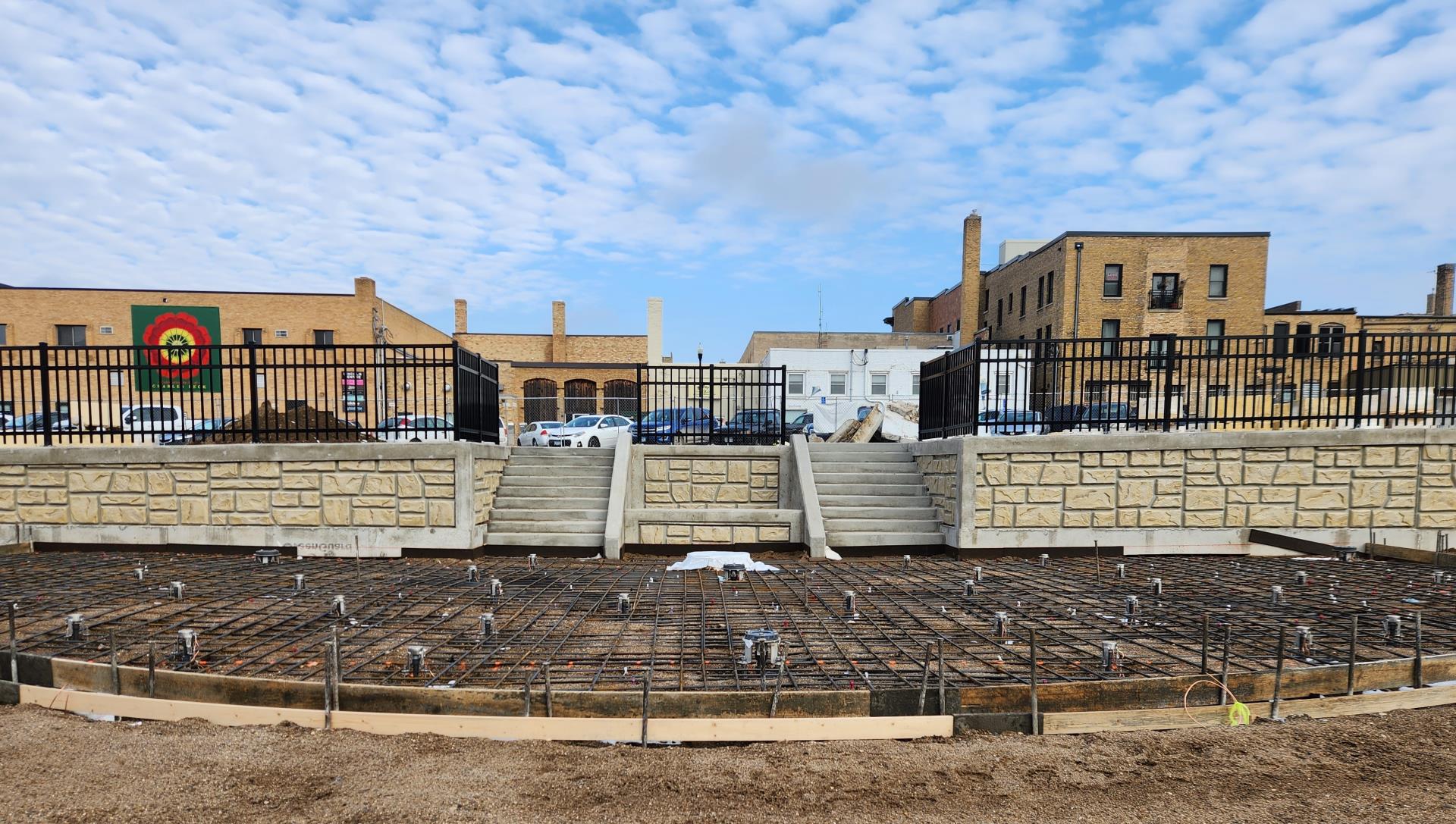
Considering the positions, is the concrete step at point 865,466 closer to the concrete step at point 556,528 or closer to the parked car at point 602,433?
the concrete step at point 556,528

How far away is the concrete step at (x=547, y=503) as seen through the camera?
11.6m

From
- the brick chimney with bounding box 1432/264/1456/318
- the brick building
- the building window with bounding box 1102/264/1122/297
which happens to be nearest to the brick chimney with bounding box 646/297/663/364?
the brick building

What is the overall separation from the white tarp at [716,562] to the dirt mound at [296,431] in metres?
5.82

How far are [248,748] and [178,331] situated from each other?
1880 inches

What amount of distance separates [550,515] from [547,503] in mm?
343

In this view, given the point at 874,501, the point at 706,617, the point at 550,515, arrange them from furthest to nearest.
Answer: the point at 874,501 → the point at 550,515 → the point at 706,617

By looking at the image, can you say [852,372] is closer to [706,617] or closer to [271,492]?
[271,492]

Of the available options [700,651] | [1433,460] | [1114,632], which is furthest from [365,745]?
[1433,460]

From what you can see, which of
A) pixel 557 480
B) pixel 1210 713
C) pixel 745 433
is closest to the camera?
pixel 1210 713

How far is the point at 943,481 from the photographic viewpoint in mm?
11156

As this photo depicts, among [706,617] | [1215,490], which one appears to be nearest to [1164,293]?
[1215,490]

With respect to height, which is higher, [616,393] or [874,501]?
[616,393]

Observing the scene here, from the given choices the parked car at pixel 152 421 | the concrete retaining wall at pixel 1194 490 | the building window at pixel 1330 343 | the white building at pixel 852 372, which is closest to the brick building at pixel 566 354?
the white building at pixel 852 372

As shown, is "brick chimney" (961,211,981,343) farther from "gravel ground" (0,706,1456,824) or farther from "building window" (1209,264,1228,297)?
"gravel ground" (0,706,1456,824)
